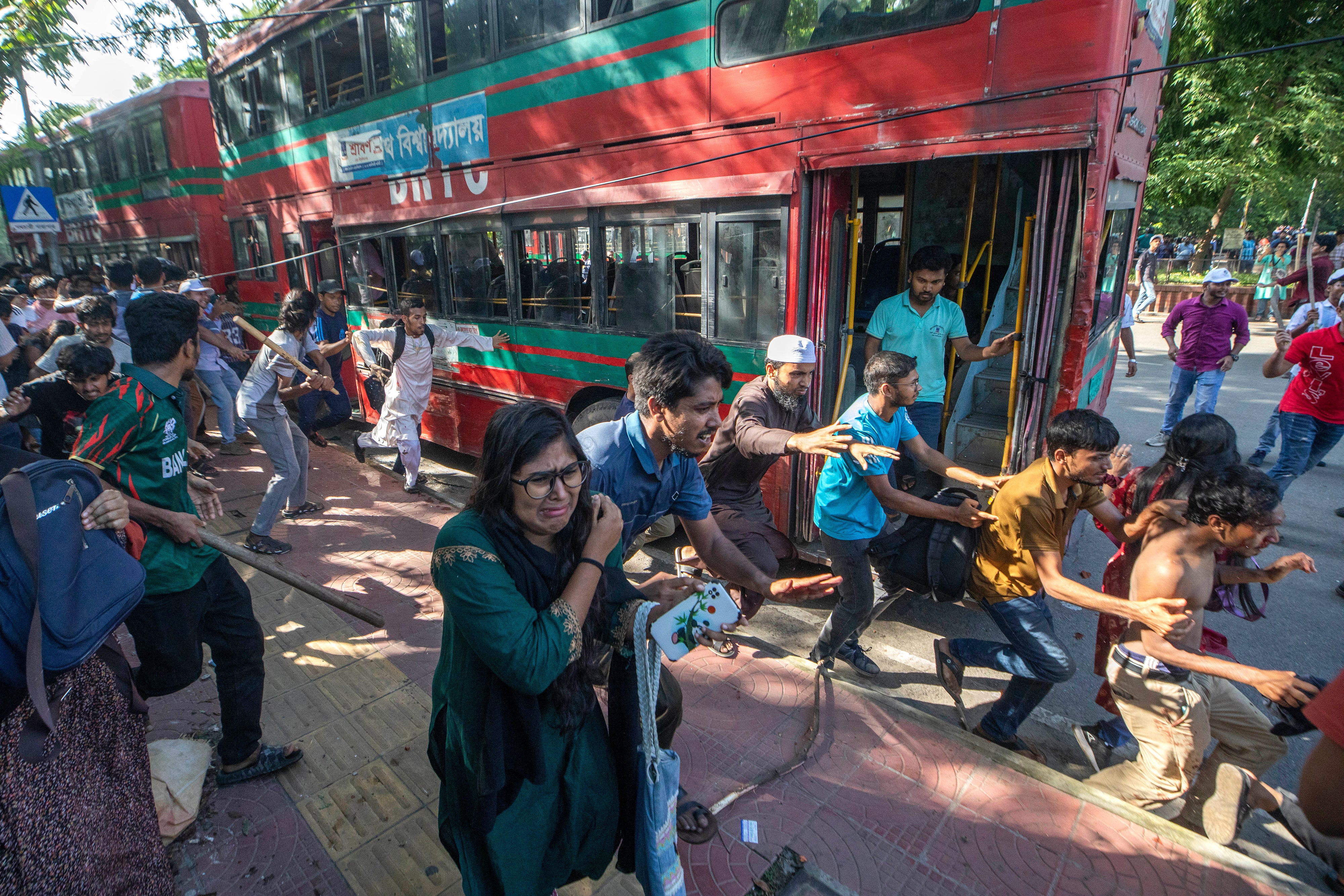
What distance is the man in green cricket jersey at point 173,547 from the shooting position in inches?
97.8

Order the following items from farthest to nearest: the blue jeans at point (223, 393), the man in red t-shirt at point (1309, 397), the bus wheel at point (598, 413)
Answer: the blue jeans at point (223, 393) < the bus wheel at point (598, 413) < the man in red t-shirt at point (1309, 397)

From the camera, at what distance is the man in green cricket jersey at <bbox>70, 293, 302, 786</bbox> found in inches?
97.8

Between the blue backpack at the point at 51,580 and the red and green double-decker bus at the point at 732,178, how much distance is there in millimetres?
3473

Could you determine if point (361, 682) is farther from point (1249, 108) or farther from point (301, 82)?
point (1249, 108)

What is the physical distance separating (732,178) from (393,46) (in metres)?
4.13

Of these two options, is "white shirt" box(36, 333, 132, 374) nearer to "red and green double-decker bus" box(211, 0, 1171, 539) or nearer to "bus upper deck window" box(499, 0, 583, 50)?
"red and green double-decker bus" box(211, 0, 1171, 539)

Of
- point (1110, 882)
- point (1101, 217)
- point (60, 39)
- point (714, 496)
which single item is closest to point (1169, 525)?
point (1110, 882)

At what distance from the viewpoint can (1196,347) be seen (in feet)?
22.8

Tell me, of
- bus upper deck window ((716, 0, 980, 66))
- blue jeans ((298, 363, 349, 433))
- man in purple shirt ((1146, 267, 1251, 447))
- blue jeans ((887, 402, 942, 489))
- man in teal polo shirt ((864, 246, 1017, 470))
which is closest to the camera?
bus upper deck window ((716, 0, 980, 66))

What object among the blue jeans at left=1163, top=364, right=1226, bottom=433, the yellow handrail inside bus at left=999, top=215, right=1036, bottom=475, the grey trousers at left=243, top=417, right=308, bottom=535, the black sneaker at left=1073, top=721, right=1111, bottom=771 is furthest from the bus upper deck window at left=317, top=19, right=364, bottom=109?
the blue jeans at left=1163, top=364, right=1226, bottom=433

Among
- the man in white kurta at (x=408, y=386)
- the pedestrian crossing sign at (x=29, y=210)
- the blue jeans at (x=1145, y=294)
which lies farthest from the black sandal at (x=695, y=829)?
the blue jeans at (x=1145, y=294)

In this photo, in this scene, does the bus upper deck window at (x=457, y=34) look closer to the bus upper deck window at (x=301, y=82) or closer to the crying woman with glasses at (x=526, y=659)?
the bus upper deck window at (x=301, y=82)

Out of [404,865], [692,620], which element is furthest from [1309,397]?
[404,865]

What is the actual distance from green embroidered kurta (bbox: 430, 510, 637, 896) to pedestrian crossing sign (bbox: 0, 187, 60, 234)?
12375 mm
